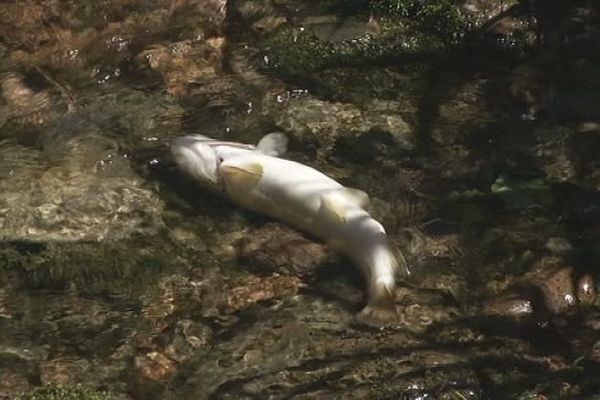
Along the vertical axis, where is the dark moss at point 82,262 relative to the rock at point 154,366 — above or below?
above

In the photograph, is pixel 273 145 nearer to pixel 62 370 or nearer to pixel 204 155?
pixel 204 155

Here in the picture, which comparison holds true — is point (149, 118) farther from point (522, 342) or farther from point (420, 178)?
point (522, 342)

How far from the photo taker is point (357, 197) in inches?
217

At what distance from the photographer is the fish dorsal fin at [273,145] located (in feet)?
19.6

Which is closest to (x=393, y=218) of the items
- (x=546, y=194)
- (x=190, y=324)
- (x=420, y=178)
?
(x=420, y=178)

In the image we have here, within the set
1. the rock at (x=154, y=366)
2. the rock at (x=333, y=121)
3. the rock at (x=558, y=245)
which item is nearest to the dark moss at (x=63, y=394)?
the rock at (x=154, y=366)

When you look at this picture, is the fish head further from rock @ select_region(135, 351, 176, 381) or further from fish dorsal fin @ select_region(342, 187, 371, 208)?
rock @ select_region(135, 351, 176, 381)

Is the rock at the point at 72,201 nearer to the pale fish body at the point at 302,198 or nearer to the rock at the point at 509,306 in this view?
the pale fish body at the point at 302,198

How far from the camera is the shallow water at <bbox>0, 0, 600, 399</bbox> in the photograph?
4.84 metres

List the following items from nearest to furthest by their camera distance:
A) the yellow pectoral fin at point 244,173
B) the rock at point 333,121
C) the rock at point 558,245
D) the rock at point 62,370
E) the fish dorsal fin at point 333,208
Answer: the rock at point 62,370 < the rock at point 558,245 < the fish dorsal fin at point 333,208 < the yellow pectoral fin at point 244,173 < the rock at point 333,121

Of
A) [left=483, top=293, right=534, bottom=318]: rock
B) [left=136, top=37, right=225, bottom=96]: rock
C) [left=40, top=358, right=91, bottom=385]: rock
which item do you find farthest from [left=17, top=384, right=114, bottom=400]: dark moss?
[left=136, top=37, right=225, bottom=96]: rock

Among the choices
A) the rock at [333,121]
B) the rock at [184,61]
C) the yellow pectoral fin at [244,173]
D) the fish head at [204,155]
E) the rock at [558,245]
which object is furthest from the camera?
the rock at [184,61]

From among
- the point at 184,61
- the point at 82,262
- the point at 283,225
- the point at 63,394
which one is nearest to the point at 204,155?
the point at 283,225

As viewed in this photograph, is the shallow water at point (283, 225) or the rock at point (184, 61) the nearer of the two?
the shallow water at point (283, 225)
